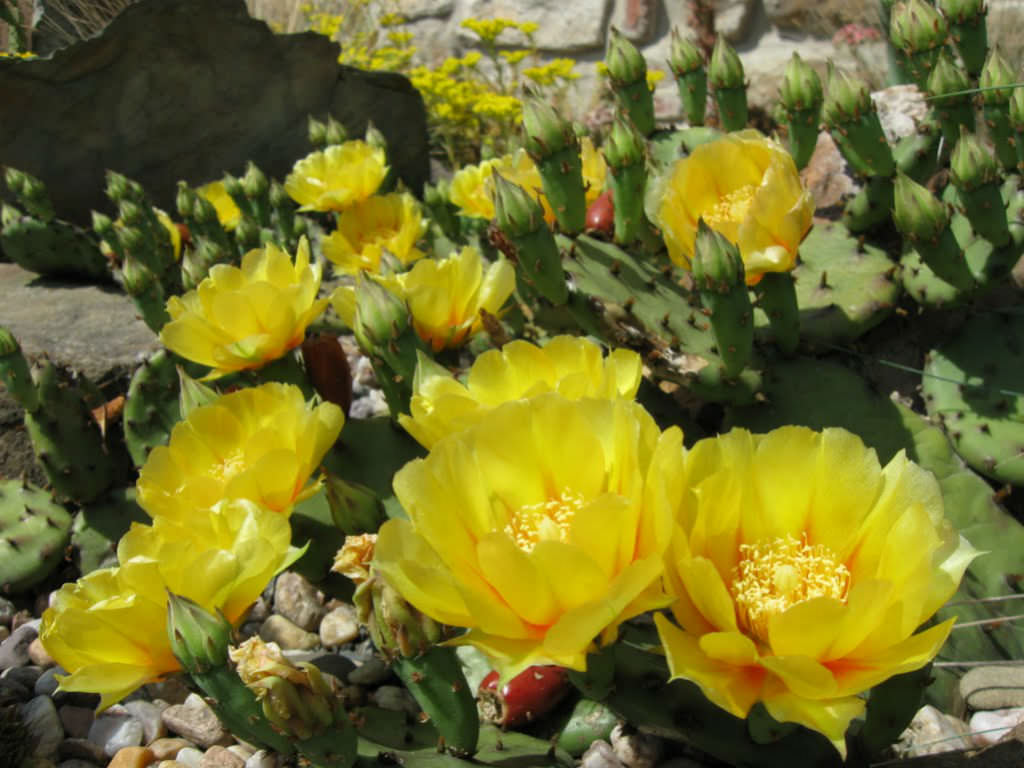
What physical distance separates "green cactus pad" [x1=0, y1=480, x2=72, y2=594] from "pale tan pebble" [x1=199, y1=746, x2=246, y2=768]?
682mm

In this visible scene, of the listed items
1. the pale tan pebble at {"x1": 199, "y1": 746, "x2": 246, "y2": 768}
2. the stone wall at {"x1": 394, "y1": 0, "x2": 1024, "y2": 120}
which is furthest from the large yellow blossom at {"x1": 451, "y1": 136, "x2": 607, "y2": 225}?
the stone wall at {"x1": 394, "y1": 0, "x2": 1024, "y2": 120}

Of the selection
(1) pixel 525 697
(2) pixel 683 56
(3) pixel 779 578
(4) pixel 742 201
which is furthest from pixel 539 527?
(2) pixel 683 56

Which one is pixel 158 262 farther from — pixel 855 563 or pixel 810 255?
pixel 855 563

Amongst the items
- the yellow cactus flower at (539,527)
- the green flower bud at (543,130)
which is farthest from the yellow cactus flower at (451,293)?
the yellow cactus flower at (539,527)

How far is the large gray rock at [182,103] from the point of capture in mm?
3561

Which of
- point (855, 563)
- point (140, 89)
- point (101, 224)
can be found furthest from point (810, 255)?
point (140, 89)

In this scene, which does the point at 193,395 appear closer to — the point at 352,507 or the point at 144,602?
the point at 352,507

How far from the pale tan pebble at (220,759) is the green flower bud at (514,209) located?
86cm

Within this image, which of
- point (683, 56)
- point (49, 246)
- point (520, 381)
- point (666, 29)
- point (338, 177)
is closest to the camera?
point (520, 381)

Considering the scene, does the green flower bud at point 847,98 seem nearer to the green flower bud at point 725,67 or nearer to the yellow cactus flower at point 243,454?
the green flower bud at point 725,67

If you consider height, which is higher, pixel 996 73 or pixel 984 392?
pixel 996 73

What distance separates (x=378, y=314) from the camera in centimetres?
136

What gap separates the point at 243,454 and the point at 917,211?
1103 millimetres

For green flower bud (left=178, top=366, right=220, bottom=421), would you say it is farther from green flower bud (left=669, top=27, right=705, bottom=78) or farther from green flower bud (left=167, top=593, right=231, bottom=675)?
green flower bud (left=669, top=27, right=705, bottom=78)
